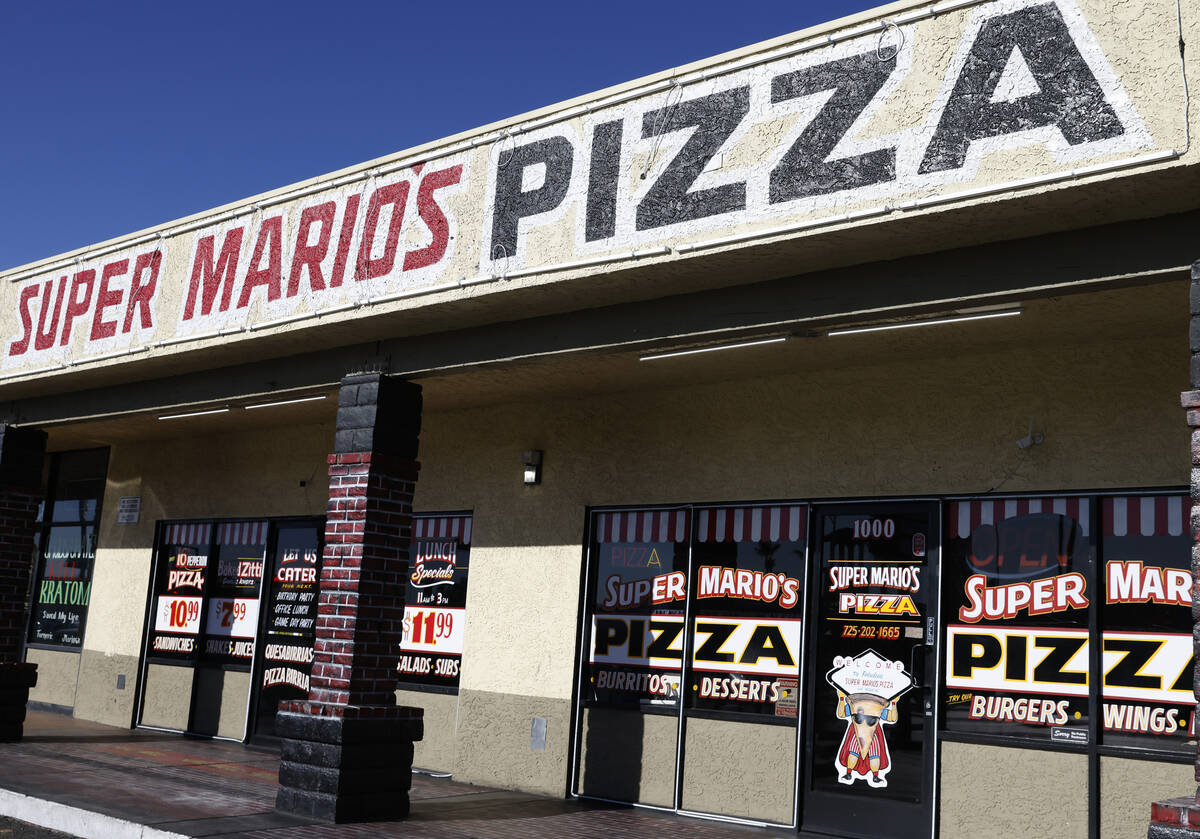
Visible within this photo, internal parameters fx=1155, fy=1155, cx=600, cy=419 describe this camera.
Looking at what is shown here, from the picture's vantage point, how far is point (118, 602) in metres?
15.8

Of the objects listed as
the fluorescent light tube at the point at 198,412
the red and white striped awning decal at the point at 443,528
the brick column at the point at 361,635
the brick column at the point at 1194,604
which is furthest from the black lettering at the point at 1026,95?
the fluorescent light tube at the point at 198,412

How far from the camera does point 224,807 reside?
8.89 meters

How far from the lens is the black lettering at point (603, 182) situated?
7.95 m

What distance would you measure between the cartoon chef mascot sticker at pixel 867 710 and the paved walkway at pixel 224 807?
74 cm

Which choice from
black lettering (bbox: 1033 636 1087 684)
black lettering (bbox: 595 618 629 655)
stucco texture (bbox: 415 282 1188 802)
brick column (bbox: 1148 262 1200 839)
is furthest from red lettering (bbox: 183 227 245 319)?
brick column (bbox: 1148 262 1200 839)

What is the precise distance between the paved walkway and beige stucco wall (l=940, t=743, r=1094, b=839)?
136 centimetres

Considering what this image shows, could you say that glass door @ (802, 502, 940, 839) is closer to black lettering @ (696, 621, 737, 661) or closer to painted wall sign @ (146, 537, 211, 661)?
black lettering @ (696, 621, 737, 661)

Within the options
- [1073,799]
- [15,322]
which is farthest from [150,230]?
[1073,799]

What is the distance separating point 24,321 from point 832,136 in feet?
32.9

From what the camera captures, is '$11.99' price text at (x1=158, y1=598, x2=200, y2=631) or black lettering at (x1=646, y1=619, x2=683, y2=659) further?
'$11.99' price text at (x1=158, y1=598, x2=200, y2=631)

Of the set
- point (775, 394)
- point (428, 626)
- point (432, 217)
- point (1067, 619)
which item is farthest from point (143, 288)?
point (1067, 619)

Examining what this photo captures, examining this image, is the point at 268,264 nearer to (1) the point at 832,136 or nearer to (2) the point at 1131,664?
(1) the point at 832,136

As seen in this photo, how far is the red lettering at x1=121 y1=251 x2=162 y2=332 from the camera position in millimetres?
11328

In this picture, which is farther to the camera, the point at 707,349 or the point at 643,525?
the point at 643,525
